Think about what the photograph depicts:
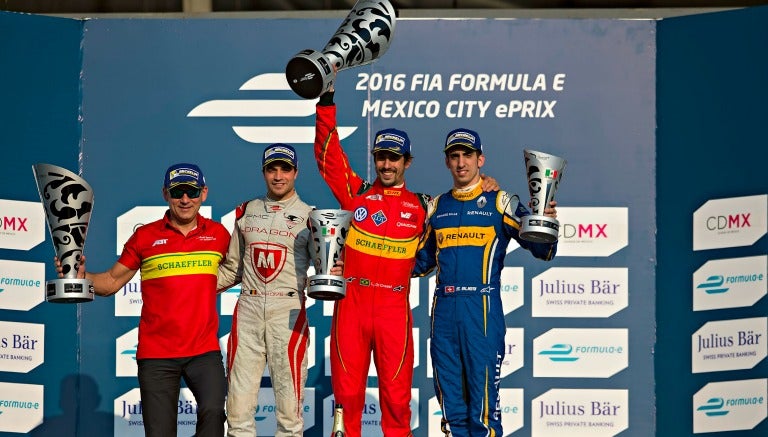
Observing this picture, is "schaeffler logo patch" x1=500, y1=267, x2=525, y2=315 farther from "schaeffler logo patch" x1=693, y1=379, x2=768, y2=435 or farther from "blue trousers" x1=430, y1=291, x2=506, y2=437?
"blue trousers" x1=430, y1=291, x2=506, y2=437

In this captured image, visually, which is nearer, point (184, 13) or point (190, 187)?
point (190, 187)

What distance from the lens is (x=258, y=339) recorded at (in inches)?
246

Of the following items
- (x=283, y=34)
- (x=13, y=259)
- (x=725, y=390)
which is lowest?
(x=725, y=390)

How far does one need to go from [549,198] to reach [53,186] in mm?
2239

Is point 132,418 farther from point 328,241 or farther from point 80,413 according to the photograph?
point 328,241

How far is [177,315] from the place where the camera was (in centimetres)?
599

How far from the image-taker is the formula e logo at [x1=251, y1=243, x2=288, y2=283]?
20.5 ft

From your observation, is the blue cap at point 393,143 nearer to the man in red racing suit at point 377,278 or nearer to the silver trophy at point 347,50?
the man in red racing suit at point 377,278

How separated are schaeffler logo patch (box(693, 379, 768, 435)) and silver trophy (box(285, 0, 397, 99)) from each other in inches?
111

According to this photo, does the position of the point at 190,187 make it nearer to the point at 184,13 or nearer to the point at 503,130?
the point at 503,130

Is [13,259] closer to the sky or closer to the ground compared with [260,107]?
closer to the ground

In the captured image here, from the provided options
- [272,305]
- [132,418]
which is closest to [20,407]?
[132,418]

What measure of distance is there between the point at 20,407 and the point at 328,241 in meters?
2.70

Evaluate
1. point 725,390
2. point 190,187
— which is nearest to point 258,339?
point 190,187
